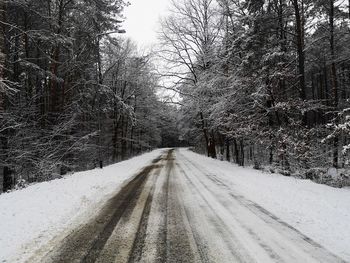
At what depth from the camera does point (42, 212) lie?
22.2ft

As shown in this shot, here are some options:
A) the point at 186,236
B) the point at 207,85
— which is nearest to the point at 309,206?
the point at 186,236

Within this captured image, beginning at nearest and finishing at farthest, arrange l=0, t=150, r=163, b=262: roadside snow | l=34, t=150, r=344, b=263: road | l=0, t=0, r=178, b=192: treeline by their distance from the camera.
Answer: l=34, t=150, r=344, b=263: road, l=0, t=150, r=163, b=262: roadside snow, l=0, t=0, r=178, b=192: treeline

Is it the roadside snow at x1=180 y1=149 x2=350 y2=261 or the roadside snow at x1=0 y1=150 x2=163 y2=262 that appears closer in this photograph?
the roadside snow at x1=0 y1=150 x2=163 y2=262

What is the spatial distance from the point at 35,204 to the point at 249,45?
12.3 metres

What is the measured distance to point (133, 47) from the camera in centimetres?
3259

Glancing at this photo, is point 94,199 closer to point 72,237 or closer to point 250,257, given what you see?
point 72,237

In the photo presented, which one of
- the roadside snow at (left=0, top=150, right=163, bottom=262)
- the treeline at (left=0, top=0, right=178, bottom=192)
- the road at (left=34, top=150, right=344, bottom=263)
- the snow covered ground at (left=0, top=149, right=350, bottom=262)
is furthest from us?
the treeline at (left=0, top=0, right=178, bottom=192)

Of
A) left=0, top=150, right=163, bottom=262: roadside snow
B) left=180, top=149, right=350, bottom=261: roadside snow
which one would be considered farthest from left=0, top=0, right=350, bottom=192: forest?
left=0, top=150, right=163, bottom=262: roadside snow

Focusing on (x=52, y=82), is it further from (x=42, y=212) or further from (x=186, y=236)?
(x=186, y=236)

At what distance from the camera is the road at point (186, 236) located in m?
4.21

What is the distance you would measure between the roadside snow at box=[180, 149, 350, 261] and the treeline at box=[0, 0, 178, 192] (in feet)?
26.2

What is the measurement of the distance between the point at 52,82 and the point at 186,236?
14.4 meters

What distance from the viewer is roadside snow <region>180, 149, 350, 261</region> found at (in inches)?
198

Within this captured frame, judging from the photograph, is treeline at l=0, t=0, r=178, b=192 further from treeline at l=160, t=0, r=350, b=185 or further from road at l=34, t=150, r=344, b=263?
treeline at l=160, t=0, r=350, b=185
